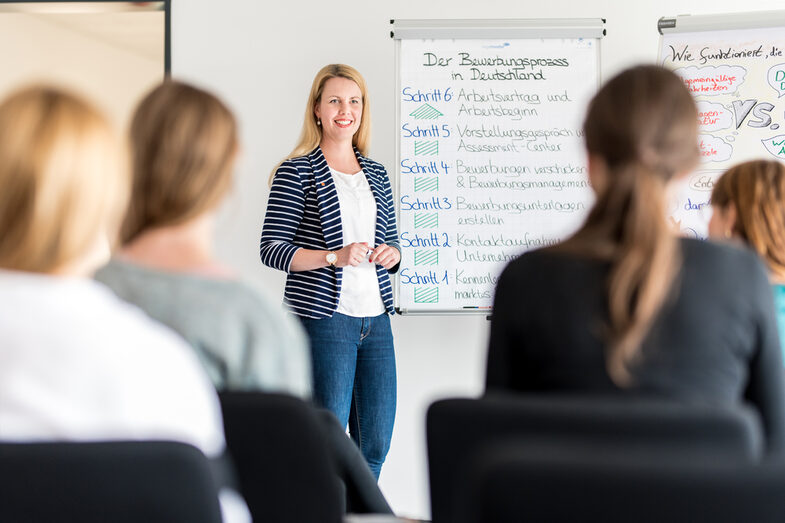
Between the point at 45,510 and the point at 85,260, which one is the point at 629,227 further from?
the point at 45,510

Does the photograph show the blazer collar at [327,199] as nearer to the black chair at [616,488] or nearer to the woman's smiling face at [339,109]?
the woman's smiling face at [339,109]

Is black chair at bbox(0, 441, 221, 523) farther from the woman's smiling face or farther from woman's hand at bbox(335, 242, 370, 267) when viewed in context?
the woman's smiling face

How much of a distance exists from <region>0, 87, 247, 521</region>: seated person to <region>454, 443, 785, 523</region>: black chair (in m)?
0.34

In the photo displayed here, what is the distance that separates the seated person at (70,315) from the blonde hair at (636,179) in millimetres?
613

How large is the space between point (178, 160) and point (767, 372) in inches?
38.4

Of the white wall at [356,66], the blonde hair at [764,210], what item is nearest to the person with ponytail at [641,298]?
the blonde hair at [764,210]

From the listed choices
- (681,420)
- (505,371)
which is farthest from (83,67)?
(681,420)

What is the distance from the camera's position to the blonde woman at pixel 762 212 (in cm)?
202

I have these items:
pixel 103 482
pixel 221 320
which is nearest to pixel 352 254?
pixel 221 320

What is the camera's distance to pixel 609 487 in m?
0.78

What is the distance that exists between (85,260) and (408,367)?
122 inches

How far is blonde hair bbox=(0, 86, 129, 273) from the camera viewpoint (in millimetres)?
930

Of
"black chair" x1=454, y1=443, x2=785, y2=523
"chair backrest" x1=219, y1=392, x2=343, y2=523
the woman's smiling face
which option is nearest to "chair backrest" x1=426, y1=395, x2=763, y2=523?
"black chair" x1=454, y1=443, x2=785, y2=523

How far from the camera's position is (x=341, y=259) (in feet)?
9.77
